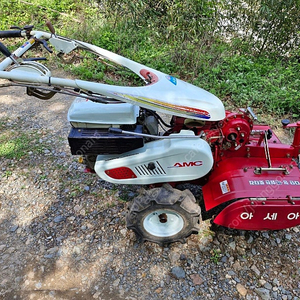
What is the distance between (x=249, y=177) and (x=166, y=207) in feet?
2.56

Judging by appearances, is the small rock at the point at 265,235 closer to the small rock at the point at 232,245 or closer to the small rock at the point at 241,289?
the small rock at the point at 232,245

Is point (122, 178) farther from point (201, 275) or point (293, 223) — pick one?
point (293, 223)

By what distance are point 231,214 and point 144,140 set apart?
3.23ft

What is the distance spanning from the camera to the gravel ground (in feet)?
8.07

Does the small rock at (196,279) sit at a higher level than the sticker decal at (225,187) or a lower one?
lower

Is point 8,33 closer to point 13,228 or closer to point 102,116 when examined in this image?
point 102,116

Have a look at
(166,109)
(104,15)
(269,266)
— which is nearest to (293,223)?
(269,266)

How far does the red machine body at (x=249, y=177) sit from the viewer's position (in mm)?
2385

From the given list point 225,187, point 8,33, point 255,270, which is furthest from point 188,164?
point 8,33

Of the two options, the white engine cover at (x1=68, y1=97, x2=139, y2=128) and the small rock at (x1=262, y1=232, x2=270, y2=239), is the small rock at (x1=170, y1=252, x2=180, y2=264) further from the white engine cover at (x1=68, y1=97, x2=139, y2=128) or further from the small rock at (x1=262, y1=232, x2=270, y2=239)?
the white engine cover at (x1=68, y1=97, x2=139, y2=128)

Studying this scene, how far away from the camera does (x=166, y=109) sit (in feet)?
7.57

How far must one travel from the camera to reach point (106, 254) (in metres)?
2.73

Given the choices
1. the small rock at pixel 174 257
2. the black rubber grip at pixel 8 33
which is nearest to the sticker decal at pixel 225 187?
the small rock at pixel 174 257

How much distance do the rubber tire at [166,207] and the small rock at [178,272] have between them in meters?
0.31
